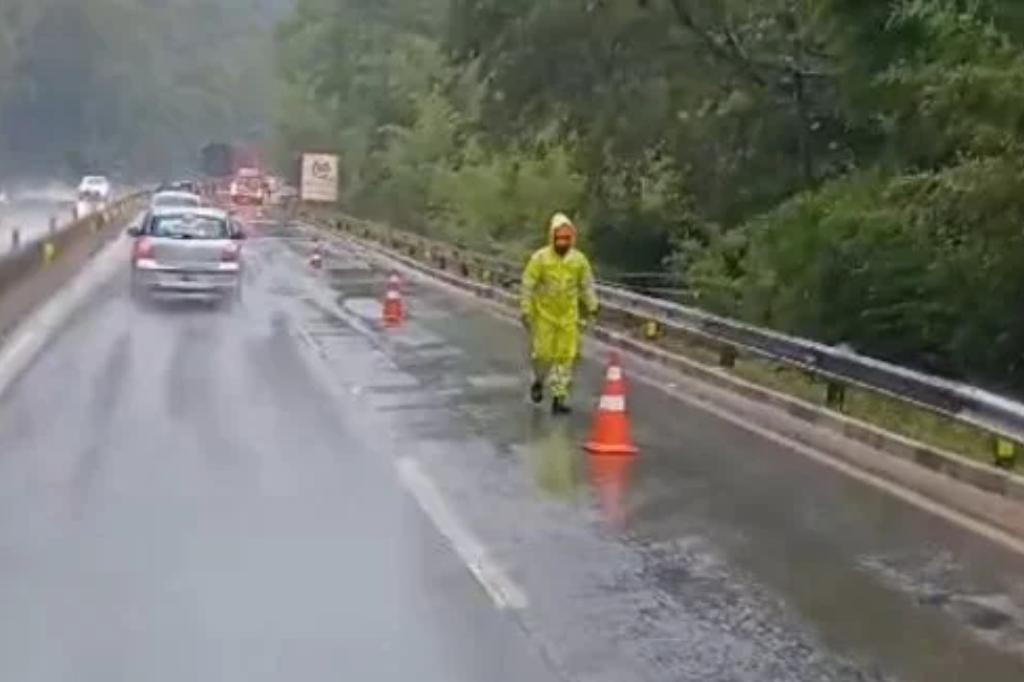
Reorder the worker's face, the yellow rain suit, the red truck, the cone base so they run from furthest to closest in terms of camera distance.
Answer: the red truck
the yellow rain suit
the worker's face
the cone base

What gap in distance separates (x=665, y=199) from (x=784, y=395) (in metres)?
23.3

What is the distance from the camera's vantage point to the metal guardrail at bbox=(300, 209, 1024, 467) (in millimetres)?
14781

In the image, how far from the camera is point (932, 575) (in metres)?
11.6

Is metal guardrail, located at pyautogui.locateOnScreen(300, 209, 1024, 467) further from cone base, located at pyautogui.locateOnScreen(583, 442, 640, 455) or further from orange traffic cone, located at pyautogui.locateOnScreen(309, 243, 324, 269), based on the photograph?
orange traffic cone, located at pyautogui.locateOnScreen(309, 243, 324, 269)

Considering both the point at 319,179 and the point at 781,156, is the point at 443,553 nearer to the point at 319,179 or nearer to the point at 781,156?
the point at 781,156

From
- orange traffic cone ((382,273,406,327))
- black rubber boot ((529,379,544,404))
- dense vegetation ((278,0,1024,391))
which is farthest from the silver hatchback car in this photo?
black rubber boot ((529,379,544,404))

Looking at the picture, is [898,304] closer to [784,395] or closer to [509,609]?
[784,395]

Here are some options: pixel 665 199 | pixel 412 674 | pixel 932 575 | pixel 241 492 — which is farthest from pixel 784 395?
pixel 665 199

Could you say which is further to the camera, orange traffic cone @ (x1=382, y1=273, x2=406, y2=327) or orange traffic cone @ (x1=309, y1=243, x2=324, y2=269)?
orange traffic cone @ (x1=309, y1=243, x2=324, y2=269)

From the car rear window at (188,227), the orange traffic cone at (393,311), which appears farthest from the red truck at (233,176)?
the orange traffic cone at (393,311)

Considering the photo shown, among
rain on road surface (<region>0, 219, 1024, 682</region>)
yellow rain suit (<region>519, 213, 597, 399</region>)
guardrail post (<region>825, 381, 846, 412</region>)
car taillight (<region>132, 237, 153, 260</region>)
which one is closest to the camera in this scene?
rain on road surface (<region>0, 219, 1024, 682</region>)

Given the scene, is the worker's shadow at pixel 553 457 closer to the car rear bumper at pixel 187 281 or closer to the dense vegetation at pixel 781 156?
the dense vegetation at pixel 781 156

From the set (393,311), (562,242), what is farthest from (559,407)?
(393,311)

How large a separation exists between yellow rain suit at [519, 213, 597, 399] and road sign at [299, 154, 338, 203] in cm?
7834
